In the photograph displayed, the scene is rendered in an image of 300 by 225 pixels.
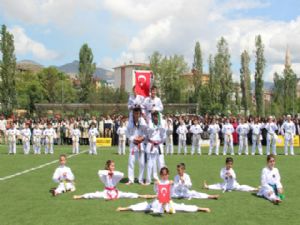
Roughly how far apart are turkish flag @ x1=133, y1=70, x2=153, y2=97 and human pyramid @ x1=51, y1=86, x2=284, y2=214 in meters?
0.17

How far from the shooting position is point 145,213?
9.27 m

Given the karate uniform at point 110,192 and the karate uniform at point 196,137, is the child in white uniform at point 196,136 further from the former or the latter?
the karate uniform at point 110,192

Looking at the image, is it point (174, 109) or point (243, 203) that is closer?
point (243, 203)

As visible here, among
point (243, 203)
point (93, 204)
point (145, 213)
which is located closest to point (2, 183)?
point (93, 204)

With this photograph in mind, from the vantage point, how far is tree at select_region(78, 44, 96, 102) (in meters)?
70.1

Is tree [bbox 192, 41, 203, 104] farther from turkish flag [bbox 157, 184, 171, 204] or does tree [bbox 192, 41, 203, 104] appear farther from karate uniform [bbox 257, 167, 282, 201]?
turkish flag [bbox 157, 184, 171, 204]

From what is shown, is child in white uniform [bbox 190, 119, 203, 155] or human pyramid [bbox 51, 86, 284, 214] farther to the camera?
child in white uniform [bbox 190, 119, 203, 155]

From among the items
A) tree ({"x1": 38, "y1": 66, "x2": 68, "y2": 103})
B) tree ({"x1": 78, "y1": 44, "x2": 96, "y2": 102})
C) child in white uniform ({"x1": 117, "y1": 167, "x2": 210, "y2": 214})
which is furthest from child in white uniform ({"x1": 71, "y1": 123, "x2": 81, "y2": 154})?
tree ({"x1": 38, "y1": 66, "x2": 68, "y2": 103})

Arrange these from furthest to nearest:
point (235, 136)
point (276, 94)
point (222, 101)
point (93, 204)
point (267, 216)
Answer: point (276, 94) < point (222, 101) < point (235, 136) < point (93, 204) < point (267, 216)

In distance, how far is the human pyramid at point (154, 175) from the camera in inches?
373

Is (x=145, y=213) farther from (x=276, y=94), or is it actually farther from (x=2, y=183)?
(x=276, y=94)

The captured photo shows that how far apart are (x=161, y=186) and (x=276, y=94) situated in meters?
95.7

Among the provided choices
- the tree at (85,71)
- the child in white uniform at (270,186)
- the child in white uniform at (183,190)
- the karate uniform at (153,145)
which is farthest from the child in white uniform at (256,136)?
the tree at (85,71)

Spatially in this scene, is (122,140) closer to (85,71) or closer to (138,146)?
(138,146)
